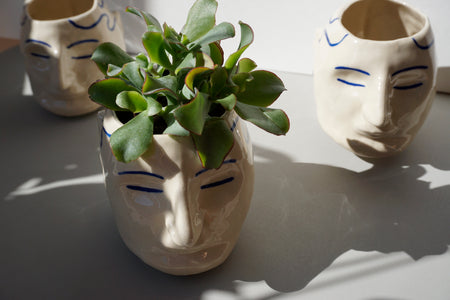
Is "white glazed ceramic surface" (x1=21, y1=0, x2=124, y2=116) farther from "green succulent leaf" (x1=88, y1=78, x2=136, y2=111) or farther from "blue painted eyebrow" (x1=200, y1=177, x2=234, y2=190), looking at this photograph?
"blue painted eyebrow" (x1=200, y1=177, x2=234, y2=190)

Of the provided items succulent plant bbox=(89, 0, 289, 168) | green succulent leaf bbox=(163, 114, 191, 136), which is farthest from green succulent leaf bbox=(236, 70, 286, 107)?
green succulent leaf bbox=(163, 114, 191, 136)

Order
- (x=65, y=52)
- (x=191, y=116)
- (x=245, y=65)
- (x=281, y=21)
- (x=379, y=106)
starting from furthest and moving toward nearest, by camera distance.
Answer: (x=281, y=21)
(x=65, y=52)
(x=379, y=106)
(x=245, y=65)
(x=191, y=116)

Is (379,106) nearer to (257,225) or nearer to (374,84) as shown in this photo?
(374,84)

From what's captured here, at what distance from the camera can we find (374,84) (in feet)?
2.54

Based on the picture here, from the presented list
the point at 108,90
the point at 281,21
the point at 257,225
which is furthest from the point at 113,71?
the point at 281,21

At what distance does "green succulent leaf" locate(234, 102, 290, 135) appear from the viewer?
611 millimetres

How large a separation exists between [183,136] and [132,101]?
0.08 metres

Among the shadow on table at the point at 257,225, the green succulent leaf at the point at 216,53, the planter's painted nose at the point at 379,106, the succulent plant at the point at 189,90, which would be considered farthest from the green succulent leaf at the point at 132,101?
the planter's painted nose at the point at 379,106

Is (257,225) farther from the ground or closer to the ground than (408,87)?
closer to the ground

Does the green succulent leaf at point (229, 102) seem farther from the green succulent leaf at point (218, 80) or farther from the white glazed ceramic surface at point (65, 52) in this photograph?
the white glazed ceramic surface at point (65, 52)

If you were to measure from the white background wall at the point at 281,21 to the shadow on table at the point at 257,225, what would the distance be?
8.9 inches

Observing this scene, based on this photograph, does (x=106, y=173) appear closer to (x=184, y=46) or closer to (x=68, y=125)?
(x=184, y=46)

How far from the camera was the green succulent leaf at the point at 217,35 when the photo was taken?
0.62 meters

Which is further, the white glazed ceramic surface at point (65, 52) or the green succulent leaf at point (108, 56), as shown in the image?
the white glazed ceramic surface at point (65, 52)
